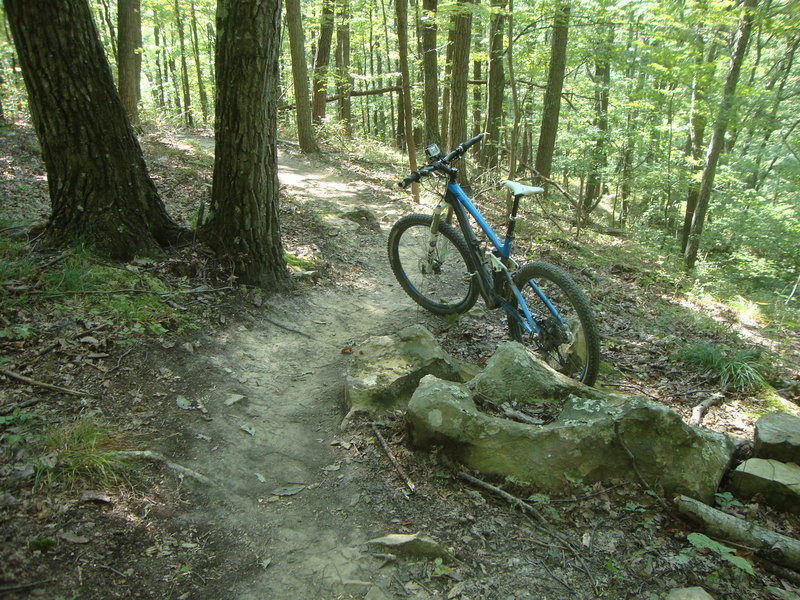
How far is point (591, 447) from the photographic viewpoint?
2930mm

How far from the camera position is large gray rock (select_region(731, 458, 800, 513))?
278cm

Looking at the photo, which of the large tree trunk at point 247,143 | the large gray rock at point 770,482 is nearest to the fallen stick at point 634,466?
the large gray rock at point 770,482

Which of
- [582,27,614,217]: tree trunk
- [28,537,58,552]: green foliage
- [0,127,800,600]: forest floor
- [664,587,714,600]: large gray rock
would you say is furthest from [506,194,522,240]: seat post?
[582,27,614,217]: tree trunk

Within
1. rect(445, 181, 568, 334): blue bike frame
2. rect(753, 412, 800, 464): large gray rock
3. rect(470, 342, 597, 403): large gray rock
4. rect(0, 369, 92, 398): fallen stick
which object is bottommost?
rect(753, 412, 800, 464): large gray rock

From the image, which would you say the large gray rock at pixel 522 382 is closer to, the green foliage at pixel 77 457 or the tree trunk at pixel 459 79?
the green foliage at pixel 77 457

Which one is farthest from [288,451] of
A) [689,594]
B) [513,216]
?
[513,216]

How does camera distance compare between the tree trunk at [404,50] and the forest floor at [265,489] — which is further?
the tree trunk at [404,50]

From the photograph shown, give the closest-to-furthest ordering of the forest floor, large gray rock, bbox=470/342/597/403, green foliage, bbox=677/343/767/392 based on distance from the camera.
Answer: the forest floor → large gray rock, bbox=470/342/597/403 → green foliage, bbox=677/343/767/392

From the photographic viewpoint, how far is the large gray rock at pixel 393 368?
361 centimetres

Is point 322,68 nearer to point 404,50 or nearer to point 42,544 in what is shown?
point 404,50

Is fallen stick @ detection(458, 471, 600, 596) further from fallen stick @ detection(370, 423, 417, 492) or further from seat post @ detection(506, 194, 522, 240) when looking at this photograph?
seat post @ detection(506, 194, 522, 240)

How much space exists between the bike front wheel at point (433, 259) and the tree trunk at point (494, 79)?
15.1 ft

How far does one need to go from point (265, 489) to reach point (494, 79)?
33.5 ft

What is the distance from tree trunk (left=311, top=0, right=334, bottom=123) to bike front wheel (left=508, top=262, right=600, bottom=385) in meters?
12.1
